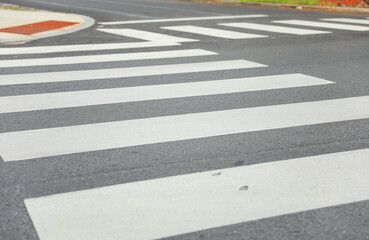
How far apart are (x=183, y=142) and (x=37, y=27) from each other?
7699 millimetres

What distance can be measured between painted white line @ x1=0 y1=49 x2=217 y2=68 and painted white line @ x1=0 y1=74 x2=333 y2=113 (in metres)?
1.81

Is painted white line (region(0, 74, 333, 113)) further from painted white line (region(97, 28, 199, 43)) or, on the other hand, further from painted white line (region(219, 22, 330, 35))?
painted white line (region(219, 22, 330, 35))

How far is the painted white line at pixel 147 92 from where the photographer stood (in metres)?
5.66

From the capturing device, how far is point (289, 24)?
1270 cm

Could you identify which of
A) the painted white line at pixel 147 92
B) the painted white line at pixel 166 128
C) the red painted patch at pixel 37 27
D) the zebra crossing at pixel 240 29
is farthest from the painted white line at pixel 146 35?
the painted white line at pixel 166 128

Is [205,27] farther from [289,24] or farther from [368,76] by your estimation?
[368,76]

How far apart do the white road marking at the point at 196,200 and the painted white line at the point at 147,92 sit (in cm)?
219

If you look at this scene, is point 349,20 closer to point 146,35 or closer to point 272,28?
point 272,28

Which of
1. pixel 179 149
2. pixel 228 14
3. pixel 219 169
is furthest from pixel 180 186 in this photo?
pixel 228 14

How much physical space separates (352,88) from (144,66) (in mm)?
2706

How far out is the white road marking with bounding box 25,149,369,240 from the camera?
310cm

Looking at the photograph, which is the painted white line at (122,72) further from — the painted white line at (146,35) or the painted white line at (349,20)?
the painted white line at (349,20)

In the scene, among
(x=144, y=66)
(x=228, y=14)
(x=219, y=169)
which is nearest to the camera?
(x=219, y=169)

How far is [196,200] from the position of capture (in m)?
3.44
